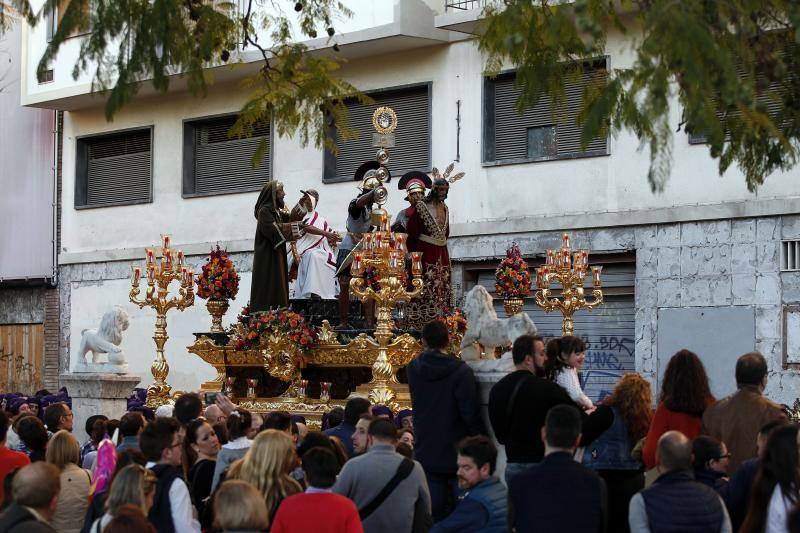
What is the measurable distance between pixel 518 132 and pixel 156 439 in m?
16.9

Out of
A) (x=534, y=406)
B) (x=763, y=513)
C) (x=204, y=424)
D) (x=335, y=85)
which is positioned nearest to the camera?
(x=763, y=513)

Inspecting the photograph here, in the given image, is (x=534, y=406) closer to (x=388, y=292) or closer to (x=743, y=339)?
(x=388, y=292)

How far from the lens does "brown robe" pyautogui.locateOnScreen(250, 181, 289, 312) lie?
20422 millimetres

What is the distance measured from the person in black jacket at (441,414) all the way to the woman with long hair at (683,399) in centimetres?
151

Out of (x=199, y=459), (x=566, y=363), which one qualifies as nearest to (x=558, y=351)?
(x=566, y=363)

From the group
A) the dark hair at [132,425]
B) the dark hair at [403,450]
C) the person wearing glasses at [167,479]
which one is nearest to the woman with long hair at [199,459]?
the dark hair at [132,425]

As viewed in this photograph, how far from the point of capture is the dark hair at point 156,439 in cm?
860

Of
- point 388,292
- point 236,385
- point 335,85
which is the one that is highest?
point 335,85

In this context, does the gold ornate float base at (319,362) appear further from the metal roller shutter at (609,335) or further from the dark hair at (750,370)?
the dark hair at (750,370)

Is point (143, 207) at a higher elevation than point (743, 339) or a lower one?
higher

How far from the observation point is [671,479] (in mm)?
7488

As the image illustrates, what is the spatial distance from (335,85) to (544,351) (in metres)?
3.28

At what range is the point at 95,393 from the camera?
2019 cm

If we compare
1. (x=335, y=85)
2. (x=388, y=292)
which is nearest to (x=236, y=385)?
(x=388, y=292)
